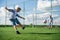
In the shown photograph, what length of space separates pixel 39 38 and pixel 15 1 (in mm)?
739

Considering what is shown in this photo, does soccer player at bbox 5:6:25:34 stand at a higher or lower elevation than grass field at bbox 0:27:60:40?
higher

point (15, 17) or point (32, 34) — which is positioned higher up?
point (15, 17)

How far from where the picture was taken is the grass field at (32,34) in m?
3.24

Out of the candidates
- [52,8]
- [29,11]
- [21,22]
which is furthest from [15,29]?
[52,8]

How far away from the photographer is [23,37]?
323 cm

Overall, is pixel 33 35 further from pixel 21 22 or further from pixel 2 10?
pixel 2 10

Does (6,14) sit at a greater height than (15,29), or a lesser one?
greater

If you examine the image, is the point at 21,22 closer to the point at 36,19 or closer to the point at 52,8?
the point at 36,19

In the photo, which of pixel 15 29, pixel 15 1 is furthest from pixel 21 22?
pixel 15 1

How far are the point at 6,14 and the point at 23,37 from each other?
0.48 meters

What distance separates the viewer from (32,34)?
10.7ft

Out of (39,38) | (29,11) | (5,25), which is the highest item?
(29,11)

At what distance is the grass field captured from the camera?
3.24 meters

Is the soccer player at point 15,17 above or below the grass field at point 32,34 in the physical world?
above
